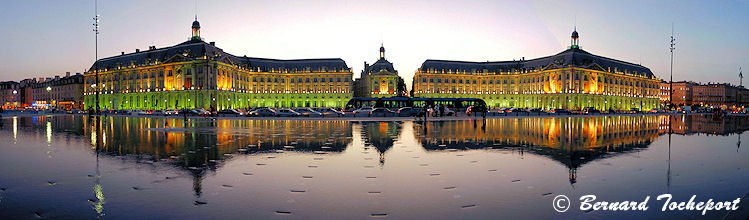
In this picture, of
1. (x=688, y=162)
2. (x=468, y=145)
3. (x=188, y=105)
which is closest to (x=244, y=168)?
(x=468, y=145)

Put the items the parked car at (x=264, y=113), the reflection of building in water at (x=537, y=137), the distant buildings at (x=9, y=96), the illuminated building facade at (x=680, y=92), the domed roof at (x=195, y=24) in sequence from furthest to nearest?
the illuminated building facade at (x=680, y=92)
the distant buildings at (x=9, y=96)
the domed roof at (x=195, y=24)
the parked car at (x=264, y=113)
the reflection of building in water at (x=537, y=137)

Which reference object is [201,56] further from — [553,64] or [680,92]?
[680,92]

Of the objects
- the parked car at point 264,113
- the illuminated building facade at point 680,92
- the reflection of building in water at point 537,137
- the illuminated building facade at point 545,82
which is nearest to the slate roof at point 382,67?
the illuminated building facade at point 545,82

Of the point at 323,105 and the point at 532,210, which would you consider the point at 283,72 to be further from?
the point at 532,210

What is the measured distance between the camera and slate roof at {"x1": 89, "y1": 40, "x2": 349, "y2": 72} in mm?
101688

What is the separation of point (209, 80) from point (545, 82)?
97.6 meters

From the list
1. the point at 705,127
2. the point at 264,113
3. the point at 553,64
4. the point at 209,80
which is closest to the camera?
the point at 705,127

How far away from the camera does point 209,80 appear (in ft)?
326

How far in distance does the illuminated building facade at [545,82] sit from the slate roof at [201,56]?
32.4 metres

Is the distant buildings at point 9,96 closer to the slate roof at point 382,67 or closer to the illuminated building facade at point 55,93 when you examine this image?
the illuminated building facade at point 55,93

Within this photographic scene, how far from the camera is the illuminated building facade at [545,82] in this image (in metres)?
118

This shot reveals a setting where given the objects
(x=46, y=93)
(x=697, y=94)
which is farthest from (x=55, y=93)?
(x=697, y=94)

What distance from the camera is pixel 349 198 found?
692 centimetres

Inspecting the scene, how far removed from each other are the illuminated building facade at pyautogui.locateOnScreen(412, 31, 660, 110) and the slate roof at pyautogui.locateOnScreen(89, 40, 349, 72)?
106 feet
